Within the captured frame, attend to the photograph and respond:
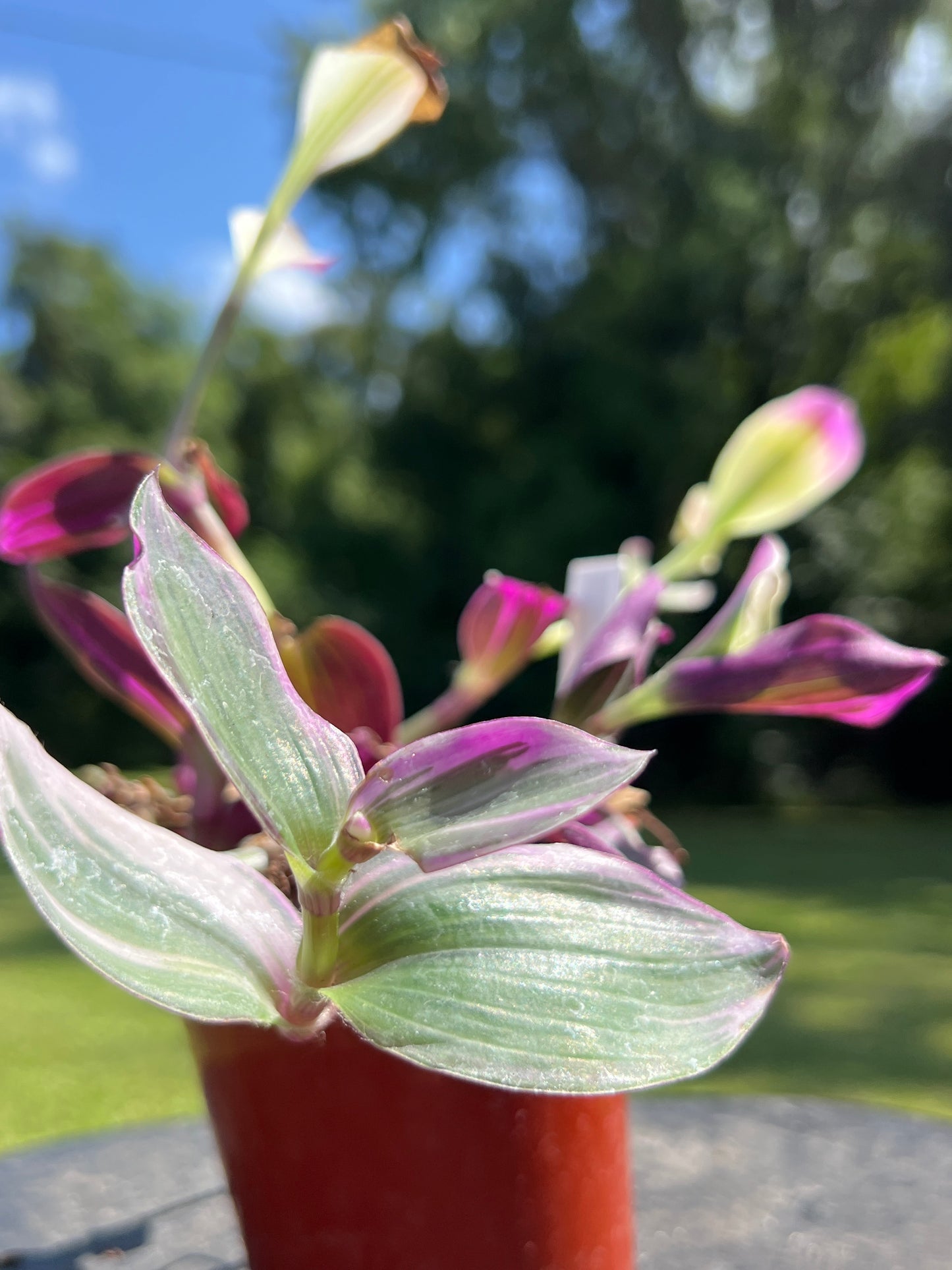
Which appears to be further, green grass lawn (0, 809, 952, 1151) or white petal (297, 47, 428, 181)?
green grass lawn (0, 809, 952, 1151)

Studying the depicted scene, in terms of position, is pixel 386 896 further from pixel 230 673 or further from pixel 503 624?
pixel 503 624

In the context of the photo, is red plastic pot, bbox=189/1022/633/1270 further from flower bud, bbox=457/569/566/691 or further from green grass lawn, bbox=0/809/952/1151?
green grass lawn, bbox=0/809/952/1151

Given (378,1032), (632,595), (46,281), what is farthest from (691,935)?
(46,281)

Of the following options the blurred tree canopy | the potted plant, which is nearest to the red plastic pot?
the potted plant

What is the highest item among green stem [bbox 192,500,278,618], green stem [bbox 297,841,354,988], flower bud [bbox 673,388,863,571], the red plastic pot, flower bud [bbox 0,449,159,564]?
flower bud [bbox 0,449,159,564]

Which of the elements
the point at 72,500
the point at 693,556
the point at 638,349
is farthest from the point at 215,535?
the point at 638,349
